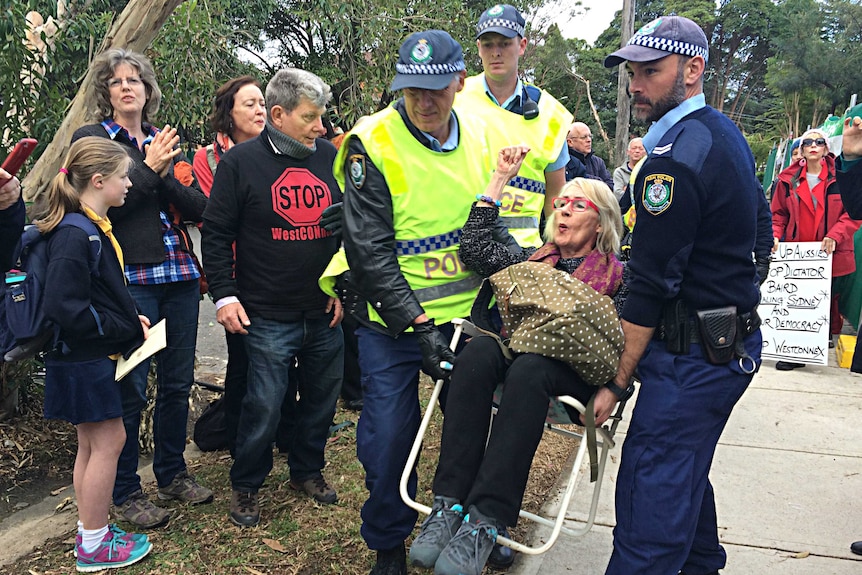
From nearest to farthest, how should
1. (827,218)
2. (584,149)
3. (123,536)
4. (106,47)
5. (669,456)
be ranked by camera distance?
(669,456) < (123,536) < (106,47) < (584,149) < (827,218)

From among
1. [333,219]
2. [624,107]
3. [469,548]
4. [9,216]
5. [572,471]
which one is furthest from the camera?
[624,107]

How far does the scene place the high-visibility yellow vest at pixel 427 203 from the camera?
2.79m

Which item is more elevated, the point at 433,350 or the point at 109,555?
the point at 433,350

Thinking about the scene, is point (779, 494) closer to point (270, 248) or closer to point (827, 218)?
point (270, 248)

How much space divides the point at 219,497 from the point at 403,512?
1356 mm

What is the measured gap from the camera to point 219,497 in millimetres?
3818

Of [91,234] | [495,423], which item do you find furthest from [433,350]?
[91,234]

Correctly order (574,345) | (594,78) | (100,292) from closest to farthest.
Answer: (574,345), (100,292), (594,78)

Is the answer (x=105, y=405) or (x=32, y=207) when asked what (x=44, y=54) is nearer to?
(x=32, y=207)

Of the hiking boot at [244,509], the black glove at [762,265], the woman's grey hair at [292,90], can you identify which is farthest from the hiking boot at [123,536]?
the black glove at [762,265]

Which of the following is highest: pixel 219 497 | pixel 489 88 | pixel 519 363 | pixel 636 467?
pixel 489 88

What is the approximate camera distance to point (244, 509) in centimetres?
355

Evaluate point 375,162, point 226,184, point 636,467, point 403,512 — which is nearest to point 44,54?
point 226,184

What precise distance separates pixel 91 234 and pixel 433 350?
58.3 inches
